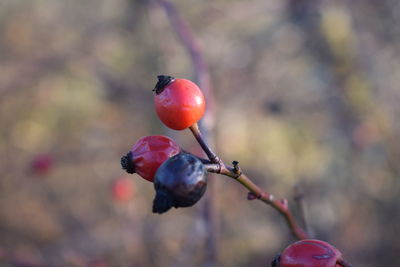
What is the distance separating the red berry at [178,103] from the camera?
63.1 inches

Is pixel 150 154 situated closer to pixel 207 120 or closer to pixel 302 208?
pixel 302 208

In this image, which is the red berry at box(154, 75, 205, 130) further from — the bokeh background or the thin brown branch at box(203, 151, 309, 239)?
the bokeh background

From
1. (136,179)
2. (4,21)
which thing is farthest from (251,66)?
(4,21)

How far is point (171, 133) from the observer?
4.13 meters

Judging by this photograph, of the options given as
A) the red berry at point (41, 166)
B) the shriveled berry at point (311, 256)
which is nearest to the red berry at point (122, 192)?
the red berry at point (41, 166)

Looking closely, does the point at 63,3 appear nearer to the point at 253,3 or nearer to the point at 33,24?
the point at 33,24

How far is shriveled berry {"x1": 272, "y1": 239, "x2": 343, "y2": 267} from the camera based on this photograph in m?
1.50

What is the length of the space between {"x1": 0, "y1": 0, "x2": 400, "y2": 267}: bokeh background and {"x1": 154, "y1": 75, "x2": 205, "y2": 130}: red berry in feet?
10.2

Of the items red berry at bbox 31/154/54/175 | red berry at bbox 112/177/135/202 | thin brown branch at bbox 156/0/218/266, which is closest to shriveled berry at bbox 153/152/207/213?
thin brown branch at bbox 156/0/218/266

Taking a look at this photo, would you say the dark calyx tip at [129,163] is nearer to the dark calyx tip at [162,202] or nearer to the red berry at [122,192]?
the dark calyx tip at [162,202]

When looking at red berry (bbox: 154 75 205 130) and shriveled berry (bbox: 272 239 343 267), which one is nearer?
shriveled berry (bbox: 272 239 343 267)

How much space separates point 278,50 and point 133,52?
253 cm

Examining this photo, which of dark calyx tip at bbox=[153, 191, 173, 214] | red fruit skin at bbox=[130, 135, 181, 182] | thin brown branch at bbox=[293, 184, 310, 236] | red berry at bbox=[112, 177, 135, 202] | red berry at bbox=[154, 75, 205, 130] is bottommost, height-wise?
thin brown branch at bbox=[293, 184, 310, 236]

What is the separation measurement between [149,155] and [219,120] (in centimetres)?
489
